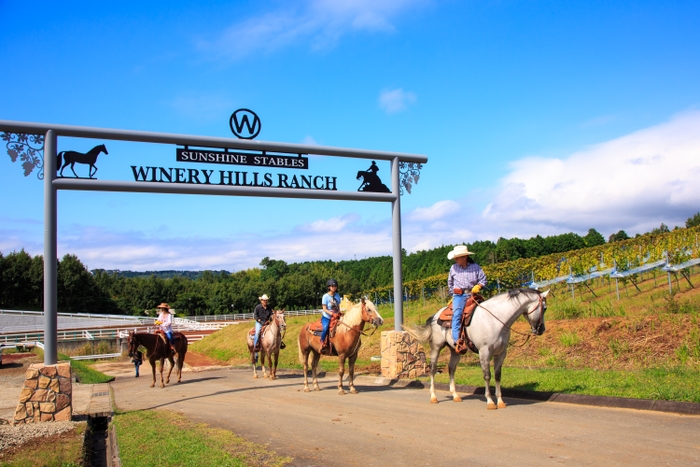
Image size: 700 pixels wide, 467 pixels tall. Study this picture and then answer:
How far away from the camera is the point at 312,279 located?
273 ft

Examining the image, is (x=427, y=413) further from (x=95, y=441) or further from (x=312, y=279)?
(x=312, y=279)

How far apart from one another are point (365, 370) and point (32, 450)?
10.7m

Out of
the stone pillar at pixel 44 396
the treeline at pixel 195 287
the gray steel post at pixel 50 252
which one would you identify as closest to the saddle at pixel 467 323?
the stone pillar at pixel 44 396

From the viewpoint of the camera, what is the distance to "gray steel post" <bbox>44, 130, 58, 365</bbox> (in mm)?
11016

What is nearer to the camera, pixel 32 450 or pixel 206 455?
pixel 206 455

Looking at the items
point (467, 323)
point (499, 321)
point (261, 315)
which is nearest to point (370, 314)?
point (467, 323)

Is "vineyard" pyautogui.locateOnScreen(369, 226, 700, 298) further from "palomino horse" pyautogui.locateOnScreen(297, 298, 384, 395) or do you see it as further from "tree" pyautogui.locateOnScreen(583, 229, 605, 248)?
"tree" pyautogui.locateOnScreen(583, 229, 605, 248)

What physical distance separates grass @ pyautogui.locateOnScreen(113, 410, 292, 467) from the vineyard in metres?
20.0

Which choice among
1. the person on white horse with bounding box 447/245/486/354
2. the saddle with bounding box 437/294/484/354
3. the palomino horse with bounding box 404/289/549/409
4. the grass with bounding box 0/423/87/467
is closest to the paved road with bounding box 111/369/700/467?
the palomino horse with bounding box 404/289/549/409

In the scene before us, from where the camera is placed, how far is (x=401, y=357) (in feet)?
47.7

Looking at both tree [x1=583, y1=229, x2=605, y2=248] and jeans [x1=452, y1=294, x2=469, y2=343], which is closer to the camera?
jeans [x1=452, y1=294, x2=469, y2=343]

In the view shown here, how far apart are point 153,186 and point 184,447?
6.58 meters

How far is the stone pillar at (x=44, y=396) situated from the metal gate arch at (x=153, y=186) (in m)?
0.45

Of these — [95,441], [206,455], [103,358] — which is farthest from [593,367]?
[103,358]
